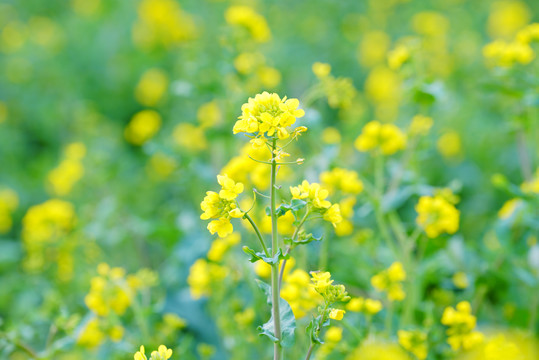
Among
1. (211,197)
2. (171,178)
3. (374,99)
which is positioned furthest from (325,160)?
(374,99)

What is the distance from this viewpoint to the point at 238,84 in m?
2.76

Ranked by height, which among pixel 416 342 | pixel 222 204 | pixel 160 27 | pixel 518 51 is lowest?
pixel 416 342

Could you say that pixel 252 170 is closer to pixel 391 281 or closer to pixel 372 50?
pixel 391 281

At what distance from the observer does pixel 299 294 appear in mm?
1694

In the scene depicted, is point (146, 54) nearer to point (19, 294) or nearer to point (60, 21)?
point (60, 21)

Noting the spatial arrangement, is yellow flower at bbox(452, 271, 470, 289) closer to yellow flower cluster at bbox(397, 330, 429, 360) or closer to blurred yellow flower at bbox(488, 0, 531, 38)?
yellow flower cluster at bbox(397, 330, 429, 360)

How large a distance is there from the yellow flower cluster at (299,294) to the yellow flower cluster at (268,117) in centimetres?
58

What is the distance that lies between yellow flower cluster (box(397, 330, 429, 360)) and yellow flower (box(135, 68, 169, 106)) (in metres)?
3.68

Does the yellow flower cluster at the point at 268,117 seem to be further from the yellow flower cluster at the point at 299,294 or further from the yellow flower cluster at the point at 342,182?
the yellow flower cluster at the point at 342,182

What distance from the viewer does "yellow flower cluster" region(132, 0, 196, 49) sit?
220 inches

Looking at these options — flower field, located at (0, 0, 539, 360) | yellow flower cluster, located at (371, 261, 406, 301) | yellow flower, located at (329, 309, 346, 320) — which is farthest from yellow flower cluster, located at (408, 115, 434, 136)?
yellow flower, located at (329, 309, 346, 320)

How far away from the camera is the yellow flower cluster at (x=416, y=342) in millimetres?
1594

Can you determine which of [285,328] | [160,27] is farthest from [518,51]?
[160,27]

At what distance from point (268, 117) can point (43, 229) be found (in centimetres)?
225
